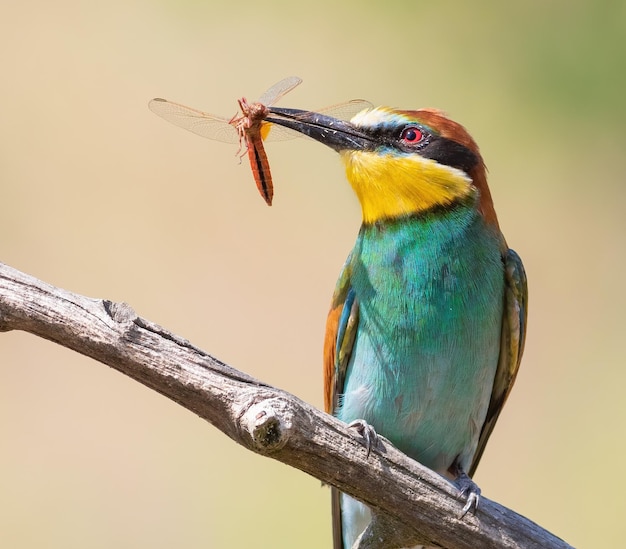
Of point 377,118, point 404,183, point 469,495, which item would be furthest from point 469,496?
point 377,118

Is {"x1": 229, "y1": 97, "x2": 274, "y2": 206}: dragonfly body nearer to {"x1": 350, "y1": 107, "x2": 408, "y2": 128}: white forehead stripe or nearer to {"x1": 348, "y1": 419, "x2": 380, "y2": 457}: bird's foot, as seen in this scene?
{"x1": 350, "y1": 107, "x2": 408, "y2": 128}: white forehead stripe

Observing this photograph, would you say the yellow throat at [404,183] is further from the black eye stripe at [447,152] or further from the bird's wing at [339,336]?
the bird's wing at [339,336]

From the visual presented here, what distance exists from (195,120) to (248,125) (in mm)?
112

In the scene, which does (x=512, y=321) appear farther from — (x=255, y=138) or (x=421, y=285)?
(x=255, y=138)

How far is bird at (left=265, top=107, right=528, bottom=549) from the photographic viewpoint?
1940mm

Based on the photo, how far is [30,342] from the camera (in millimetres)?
3422

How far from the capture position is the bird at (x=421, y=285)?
6.37 feet

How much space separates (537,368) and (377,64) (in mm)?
1394

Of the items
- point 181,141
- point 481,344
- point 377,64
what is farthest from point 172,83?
point 481,344

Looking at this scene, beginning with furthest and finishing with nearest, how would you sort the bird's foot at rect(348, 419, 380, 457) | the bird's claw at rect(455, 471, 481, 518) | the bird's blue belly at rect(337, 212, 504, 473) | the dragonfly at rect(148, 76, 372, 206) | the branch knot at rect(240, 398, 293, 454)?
1. the dragonfly at rect(148, 76, 372, 206)
2. the bird's blue belly at rect(337, 212, 504, 473)
3. the bird's claw at rect(455, 471, 481, 518)
4. the bird's foot at rect(348, 419, 380, 457)
5. the branch knot at rect(240, 398, 293, 454)

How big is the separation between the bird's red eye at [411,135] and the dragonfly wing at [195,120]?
0.38 m

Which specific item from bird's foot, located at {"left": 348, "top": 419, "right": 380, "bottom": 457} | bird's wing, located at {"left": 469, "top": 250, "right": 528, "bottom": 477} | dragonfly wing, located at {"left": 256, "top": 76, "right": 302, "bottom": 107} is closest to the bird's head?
bird's wing, located at {"left": 469, "top": 250, "right": 528, "bottom": 477}

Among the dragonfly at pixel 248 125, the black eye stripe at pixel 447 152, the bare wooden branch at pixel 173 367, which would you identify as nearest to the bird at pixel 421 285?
the black eye stripe at pixel 447 152

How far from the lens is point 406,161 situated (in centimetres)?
195
